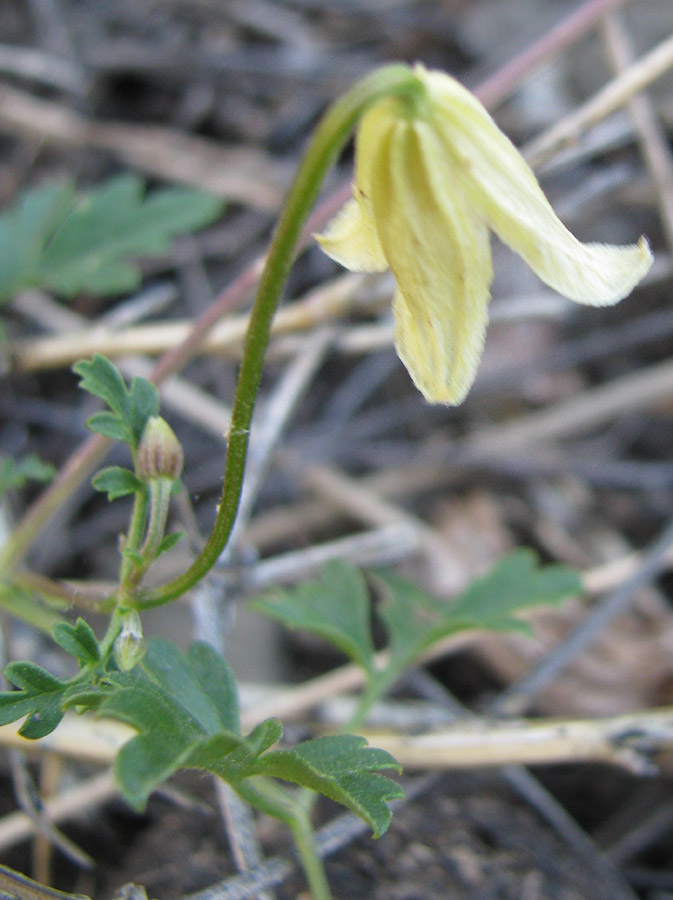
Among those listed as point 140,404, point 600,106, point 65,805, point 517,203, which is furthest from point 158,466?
point 600,106

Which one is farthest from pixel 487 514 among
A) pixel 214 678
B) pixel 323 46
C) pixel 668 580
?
pixel 323 46

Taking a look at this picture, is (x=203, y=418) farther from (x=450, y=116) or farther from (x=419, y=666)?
(x=450, y=116)

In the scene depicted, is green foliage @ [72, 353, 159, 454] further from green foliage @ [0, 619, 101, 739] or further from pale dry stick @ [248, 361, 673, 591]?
pale dry stick @ [248, 361, 673, 591]

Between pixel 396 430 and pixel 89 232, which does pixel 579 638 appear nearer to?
pixel 396 430

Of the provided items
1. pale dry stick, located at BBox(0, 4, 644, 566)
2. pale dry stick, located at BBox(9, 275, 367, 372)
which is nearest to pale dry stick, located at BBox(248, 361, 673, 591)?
pale dry stick, located at BBox(9, 275, 367, 372)

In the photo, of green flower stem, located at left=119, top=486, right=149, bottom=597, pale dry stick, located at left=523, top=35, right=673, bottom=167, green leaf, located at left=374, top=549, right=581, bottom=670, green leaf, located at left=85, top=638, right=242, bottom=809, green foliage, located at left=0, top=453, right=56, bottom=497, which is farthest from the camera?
pale dry stick, located at left=523, top=35, right=673, bottom=167
